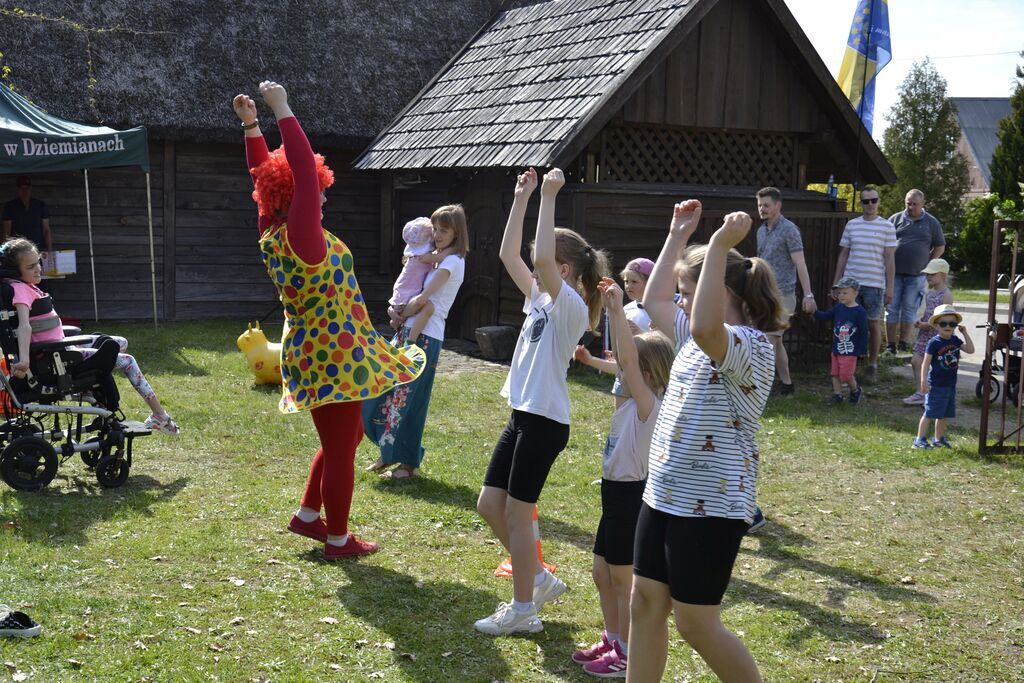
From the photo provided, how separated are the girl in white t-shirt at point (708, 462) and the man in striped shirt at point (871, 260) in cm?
852

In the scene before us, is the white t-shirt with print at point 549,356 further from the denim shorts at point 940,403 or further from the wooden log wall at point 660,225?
the wooden log wall at point 660,225

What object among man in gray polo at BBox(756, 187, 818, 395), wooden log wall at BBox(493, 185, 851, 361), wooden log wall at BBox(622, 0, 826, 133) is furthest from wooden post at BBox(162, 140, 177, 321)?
man in gray polo at BBox(756, 187, 818, 395)

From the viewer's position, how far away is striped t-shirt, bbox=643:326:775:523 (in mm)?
3344

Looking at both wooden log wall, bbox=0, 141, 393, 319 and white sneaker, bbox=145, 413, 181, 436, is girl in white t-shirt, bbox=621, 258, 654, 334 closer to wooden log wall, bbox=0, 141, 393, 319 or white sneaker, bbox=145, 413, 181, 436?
white sneaker, bbox=145, 413, 181, 436

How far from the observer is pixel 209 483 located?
709 centimetres

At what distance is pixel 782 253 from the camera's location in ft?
35.5

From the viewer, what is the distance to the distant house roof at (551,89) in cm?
1169

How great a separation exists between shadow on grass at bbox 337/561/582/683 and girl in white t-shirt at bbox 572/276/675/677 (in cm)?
23

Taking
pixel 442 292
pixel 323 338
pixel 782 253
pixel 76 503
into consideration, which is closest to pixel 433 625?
pixel 323 338

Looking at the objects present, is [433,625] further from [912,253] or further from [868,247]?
[912,253]

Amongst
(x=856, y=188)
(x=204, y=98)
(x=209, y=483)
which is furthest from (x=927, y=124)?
(x=209, y=483)

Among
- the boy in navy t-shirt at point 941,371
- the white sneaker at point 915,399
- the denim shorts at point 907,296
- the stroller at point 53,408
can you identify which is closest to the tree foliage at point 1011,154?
the denim shorts at point 907,296

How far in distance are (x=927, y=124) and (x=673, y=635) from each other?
123ft

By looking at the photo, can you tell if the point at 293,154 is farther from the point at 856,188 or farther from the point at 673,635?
the point at 856,188
